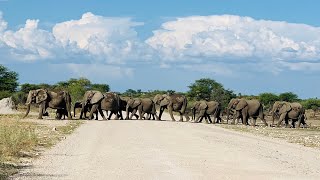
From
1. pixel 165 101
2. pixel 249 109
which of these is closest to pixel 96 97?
pixel 165 101

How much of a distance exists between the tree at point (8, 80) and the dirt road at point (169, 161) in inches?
3053

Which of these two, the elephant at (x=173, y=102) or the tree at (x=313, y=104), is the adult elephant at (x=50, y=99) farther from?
the tree at (x=313, y=104)

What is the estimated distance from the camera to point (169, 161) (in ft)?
60.6

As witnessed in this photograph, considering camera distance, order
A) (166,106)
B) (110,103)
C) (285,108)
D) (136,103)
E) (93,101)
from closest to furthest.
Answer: (93,101)
(110,103)
(136,103)
(166,106)
(285,108)

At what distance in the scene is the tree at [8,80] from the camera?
10038 cm

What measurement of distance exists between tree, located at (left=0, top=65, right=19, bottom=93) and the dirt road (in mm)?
77554

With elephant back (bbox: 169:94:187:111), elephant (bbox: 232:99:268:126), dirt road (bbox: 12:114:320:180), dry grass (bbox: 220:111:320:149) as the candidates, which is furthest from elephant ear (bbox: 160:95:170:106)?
dirt road (bbox: 12:114:320:180)

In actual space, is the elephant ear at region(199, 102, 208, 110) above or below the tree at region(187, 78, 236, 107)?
below

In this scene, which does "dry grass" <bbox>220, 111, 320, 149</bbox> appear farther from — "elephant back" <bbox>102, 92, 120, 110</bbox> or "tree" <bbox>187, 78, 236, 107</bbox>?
"tree" <bbox>187, 78, 236, 107</bbox>

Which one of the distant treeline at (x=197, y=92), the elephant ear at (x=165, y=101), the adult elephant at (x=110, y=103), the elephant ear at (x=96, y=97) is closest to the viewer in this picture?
the elephant ear at (x=96, y=97)

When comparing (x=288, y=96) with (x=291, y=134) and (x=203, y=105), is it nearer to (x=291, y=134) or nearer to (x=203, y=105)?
(x=203, y=105)

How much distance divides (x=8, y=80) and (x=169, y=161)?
86894 mm

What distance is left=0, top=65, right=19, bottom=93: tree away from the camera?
329ft

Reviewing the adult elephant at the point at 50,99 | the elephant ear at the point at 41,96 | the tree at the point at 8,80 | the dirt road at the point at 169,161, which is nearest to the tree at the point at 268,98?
the tree at the point at 8,80
